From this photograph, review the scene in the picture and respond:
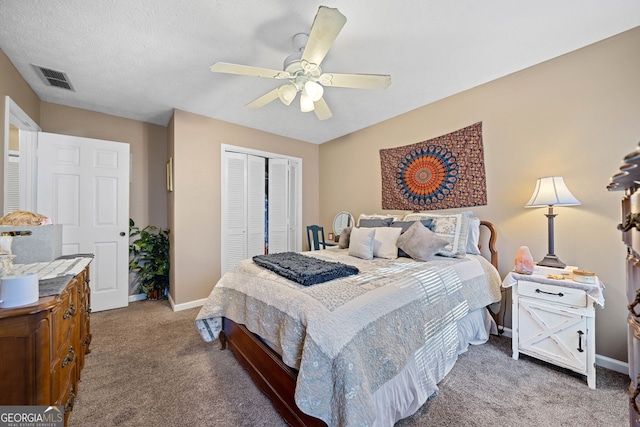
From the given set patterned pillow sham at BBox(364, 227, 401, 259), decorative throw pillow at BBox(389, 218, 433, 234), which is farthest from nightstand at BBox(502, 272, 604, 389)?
patterned pillow sham at BBox(364, 227, 401, 259)

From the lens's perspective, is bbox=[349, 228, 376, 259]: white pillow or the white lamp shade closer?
the white lamp shade

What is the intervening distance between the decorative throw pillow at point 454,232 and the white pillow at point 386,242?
0.42 metres

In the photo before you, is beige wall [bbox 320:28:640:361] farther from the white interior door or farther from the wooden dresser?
the white interior door

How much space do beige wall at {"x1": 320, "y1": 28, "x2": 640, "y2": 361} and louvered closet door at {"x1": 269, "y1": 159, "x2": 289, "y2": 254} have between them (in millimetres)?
2518

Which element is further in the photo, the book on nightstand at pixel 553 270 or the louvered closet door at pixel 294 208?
the louvered closet door at pixel 294 208

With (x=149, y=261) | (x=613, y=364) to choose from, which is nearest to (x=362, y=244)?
(x=613, y=364)

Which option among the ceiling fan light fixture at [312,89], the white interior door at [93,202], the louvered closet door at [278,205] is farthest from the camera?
the louvered closet door at [278,205]

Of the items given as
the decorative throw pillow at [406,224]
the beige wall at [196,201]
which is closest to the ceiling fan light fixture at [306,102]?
the decorative throw pillow at [406,224]

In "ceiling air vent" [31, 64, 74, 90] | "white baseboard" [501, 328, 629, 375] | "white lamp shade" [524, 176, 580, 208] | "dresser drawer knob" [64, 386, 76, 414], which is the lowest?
"white baseboard" [501, 328, 629, 375]

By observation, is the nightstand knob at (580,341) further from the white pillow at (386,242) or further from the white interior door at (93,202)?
the white interior door at (93,202)

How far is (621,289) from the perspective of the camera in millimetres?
1968

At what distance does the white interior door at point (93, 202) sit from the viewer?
116 inches

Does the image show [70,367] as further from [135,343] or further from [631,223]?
[631,223]

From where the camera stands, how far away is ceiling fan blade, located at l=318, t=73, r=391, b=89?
1889 mm
